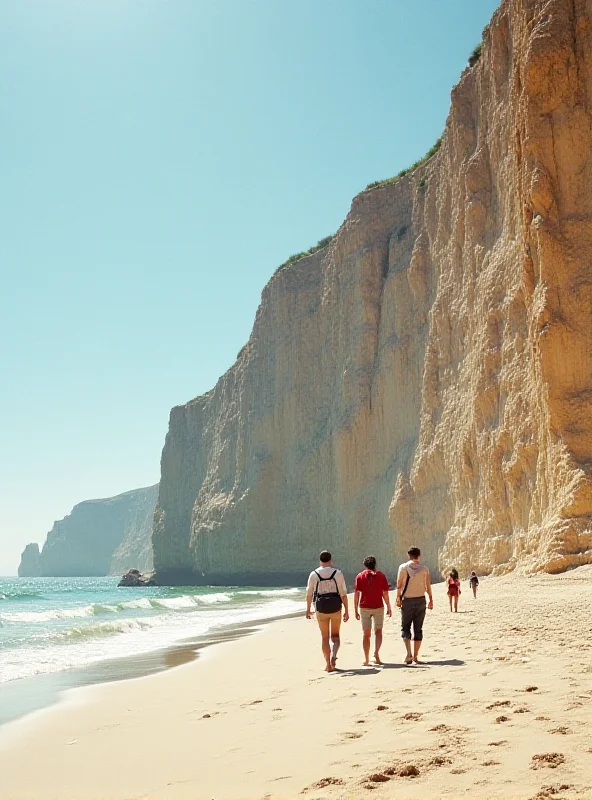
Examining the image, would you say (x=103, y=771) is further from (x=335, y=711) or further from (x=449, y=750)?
(x=449, y=750)

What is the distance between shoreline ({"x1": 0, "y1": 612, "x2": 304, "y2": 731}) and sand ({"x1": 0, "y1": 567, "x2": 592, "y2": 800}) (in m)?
0.39

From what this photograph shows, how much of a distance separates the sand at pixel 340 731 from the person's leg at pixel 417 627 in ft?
0.91

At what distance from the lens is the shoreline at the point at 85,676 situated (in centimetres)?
855

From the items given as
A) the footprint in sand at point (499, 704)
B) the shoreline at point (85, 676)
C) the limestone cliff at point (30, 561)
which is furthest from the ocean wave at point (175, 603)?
the limestone cliff at point (30, 561)

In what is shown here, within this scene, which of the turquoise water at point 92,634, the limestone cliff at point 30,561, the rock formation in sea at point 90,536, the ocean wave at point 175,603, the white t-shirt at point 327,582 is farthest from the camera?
the limestone cliff at point 30,561

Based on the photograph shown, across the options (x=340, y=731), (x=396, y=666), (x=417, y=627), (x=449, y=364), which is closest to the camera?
(x=340, y=731)

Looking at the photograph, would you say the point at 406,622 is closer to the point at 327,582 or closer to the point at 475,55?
the point at 327,582

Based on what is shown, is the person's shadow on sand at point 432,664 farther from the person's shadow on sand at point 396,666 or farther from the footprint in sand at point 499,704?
the footprint in sand at point 499,704

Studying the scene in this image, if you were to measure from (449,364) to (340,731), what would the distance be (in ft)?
89.6

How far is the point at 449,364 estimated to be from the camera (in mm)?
31547

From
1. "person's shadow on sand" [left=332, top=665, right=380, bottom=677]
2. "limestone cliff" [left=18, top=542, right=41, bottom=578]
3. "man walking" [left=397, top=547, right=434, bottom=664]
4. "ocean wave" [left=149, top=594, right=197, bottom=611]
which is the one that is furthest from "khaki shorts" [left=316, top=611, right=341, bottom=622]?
"limestone cliff" [left=18, top=542, right=41, bottom=578]

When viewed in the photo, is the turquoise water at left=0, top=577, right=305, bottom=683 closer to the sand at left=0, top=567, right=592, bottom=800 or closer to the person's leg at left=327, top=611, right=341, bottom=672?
the sand at left=0, top=567, right=592, bottom=800

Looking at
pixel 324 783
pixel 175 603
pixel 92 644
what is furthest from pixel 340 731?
pixel 175 603

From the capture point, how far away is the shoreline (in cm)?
855
